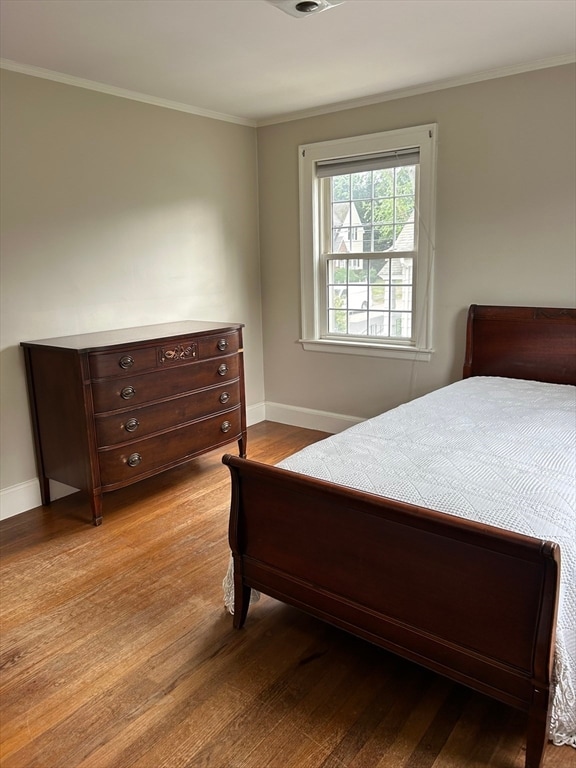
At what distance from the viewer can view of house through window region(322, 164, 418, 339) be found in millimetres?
3900

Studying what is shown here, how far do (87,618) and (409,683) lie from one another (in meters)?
1.26

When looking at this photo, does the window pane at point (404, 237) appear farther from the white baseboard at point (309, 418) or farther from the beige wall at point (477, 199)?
the white baseboard at point (309, 418)

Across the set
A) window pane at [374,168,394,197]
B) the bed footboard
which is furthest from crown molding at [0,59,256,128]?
the bed footboard

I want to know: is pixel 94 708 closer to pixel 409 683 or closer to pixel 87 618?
pixel 87 618

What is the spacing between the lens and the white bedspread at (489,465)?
1546 millimetres

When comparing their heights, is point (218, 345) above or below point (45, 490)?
above

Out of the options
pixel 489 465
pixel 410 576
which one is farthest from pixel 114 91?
pixel 410 576

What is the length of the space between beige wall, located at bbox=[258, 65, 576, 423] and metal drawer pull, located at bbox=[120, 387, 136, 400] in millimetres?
1782

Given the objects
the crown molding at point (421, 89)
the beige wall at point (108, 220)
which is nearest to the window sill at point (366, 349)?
the beige wall at point (108, 220)

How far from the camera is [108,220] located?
11.5ft

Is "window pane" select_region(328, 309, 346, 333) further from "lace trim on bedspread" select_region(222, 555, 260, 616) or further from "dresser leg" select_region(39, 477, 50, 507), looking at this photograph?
"lace trim on bedspread" select_region(222, 555, 260, 616)

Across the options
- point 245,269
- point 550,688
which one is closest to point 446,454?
point 550,688

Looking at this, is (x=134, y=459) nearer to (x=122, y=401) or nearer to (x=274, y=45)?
(x=122, y=401)

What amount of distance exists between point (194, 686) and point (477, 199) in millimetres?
3068
